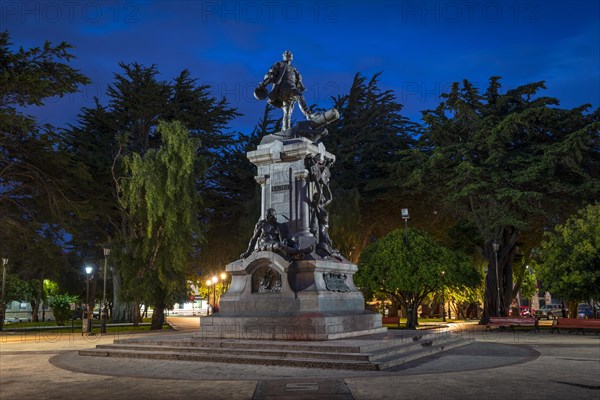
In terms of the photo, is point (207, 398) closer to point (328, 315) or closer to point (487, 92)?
point (328, 315)

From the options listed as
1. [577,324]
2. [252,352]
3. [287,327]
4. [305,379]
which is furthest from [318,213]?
[577,324]

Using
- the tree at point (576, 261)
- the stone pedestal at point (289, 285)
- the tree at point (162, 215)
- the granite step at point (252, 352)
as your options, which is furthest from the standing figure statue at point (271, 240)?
the tree at point (576, 261)

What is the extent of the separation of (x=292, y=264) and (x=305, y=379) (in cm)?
629

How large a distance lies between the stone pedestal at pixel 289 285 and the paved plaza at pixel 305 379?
2.66 meters

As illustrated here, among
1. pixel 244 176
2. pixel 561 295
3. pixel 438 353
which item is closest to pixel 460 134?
pixel 561 295

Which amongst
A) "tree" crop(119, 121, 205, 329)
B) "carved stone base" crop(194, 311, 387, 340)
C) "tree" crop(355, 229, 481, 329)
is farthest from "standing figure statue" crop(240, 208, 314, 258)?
"tree" crop(355, 229, 481, 329)

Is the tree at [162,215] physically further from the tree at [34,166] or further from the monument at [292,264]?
the monument at [292,264]

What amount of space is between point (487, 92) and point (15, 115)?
27.2 metres

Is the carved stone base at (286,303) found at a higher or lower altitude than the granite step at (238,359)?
higher

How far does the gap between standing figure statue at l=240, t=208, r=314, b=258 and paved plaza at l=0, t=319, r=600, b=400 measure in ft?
14.6

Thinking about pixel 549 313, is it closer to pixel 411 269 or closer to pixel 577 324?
pixel 411 269

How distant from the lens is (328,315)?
15.8 m

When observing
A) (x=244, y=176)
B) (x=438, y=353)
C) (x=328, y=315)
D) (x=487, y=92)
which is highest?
(x=487, y=92)

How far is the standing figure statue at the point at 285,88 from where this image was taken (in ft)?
64.6
